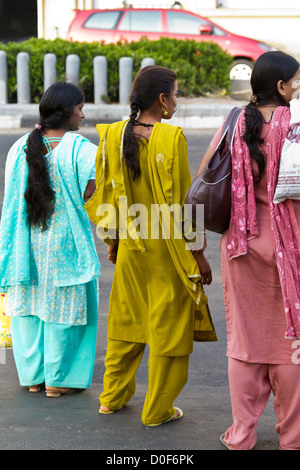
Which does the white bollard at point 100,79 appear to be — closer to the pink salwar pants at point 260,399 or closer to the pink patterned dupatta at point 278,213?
the pink patterned dupatta at point 278,213

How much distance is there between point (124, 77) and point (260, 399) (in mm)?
11704

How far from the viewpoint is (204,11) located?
77.4 ft

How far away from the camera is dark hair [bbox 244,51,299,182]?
135 inches

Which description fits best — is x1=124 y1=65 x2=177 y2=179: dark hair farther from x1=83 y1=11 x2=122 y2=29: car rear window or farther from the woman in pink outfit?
x1=83 y1=11 x2=122 y2=29: car rear window

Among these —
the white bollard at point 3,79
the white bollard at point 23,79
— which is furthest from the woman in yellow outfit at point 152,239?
the white bollard at point 3,79

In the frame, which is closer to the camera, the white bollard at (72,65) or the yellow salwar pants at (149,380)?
the yellow salwar pants at (149,380)

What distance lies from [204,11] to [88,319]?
20.4 meters

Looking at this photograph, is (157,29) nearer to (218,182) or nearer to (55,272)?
(55,272)

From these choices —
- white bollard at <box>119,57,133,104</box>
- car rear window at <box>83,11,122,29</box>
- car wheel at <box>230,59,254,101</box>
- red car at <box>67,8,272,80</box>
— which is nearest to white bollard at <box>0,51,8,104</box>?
white bollard at <box>119,57,133,104</box>

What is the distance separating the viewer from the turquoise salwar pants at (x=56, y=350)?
4.34 m

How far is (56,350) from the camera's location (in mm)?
4336

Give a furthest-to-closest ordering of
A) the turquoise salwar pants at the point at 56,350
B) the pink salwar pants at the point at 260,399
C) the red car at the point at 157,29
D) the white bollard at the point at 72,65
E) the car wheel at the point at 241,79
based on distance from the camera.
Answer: the red car at the point at 157,29
the car wheel at the point at 241,79
the white bollard at the point at 72,65
the turquoise salwar pants at the point at 56,350
the pink salwar pants at the point at 260,399

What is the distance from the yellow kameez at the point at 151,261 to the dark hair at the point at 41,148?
373 mm
